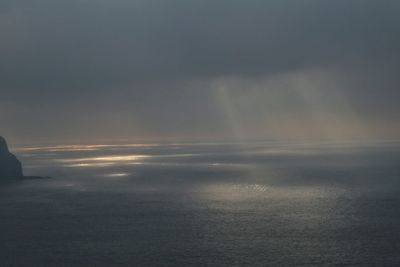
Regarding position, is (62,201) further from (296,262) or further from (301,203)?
(296,262)

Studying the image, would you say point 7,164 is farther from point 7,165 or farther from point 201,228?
point 201,228

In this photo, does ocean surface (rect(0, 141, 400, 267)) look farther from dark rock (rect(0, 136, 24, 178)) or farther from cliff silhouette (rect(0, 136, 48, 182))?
cliff silhouette (rect(0, 136, 48, 182))

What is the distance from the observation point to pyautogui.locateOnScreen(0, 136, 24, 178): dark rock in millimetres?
173250

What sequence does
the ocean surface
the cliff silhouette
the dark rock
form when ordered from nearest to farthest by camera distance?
1. the ocean surface
2. the dark rock
3. the cliff silhouette

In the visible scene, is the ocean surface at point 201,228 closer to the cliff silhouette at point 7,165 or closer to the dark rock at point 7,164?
the dark rock at point 7,164

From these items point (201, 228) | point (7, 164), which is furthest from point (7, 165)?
point (201, 228)

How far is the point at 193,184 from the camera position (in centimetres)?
18088

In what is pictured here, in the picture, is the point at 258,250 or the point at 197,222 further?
the point at 197,222

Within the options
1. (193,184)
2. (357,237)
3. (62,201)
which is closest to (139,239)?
(357,237)

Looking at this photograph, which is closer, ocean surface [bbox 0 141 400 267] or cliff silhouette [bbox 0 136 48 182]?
ocean surface [bbox 0 141 400 267]

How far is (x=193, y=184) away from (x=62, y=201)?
217ft

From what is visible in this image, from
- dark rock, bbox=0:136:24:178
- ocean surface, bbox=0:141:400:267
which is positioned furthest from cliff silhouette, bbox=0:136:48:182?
ocean surface, bbox=0:141:400:267

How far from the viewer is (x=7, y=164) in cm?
18062

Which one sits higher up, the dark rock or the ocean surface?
the ocean surface
